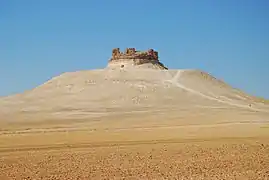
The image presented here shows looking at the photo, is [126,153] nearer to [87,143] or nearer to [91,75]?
[87,143]

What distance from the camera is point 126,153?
24719 millimetres

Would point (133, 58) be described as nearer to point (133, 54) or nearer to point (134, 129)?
point (133, 54)

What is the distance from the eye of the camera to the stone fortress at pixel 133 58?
319ft

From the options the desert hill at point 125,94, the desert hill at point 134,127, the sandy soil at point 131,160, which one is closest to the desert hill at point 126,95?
the desert hill at point 125,94

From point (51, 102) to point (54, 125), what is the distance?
799 inches

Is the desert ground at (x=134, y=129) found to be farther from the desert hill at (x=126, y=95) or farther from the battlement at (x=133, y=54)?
the battlement at (x=133, y=54)

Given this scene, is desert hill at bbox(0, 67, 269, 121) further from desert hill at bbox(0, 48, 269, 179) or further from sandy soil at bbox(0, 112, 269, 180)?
sandy soil at bbox(0, 112, 269, 180)

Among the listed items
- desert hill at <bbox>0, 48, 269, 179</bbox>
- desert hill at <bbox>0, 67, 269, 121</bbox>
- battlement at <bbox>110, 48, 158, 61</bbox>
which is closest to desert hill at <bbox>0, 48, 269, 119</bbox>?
desert hill at <bbox>0, 67, 269, 121</bbox>

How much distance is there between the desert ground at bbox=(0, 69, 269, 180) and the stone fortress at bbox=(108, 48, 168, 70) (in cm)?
778

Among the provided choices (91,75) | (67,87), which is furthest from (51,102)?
(91,75)

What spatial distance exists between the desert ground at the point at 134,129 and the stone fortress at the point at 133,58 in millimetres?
7782

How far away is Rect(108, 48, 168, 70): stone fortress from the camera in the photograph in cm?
9712

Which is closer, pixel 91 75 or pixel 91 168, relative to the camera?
pixel 91 168

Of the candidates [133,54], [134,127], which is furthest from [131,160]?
[133,54]
